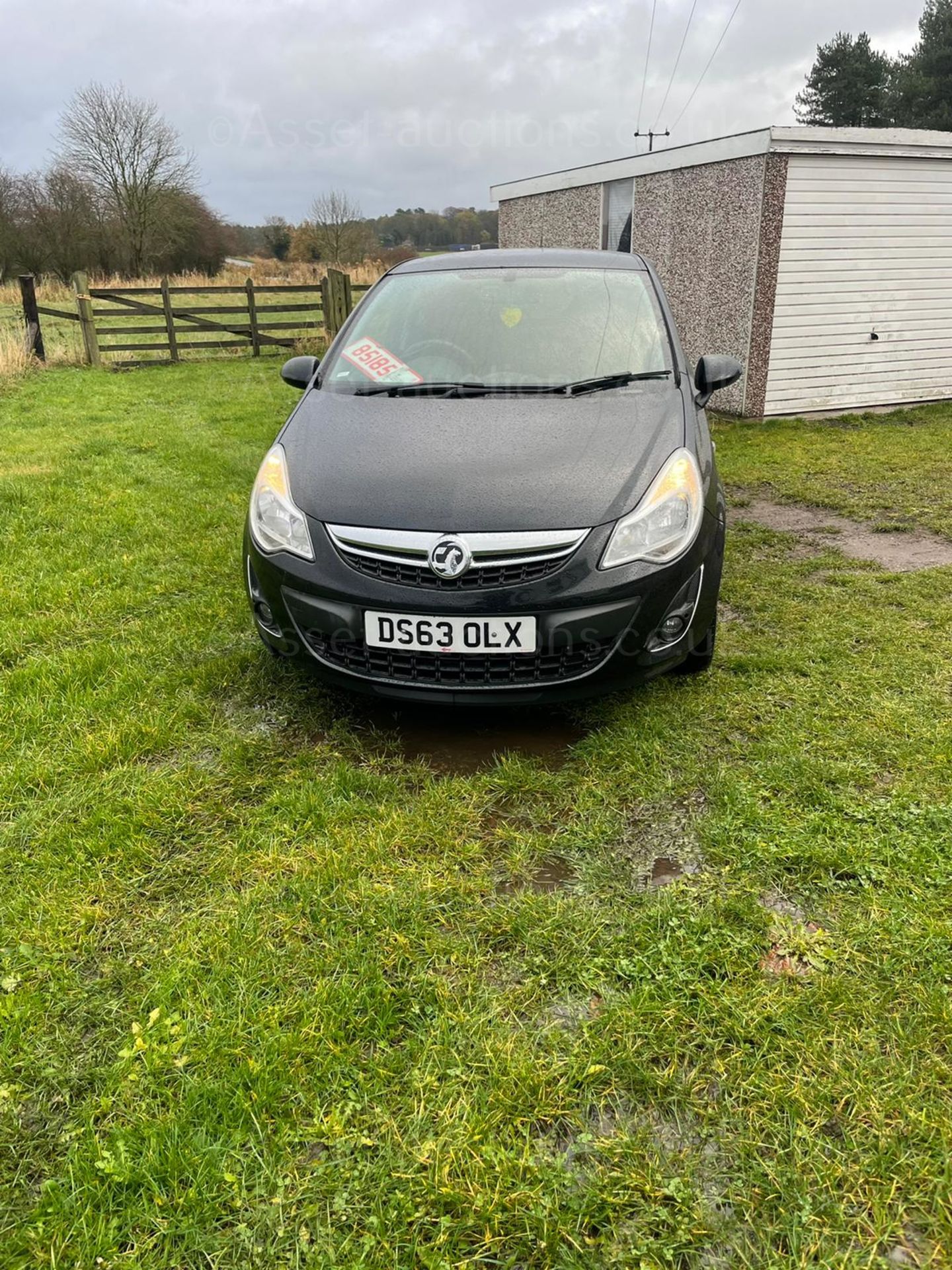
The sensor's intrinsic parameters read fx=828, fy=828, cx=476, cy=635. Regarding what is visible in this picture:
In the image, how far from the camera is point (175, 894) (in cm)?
214

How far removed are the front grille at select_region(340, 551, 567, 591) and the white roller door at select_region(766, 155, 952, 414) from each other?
765 cm

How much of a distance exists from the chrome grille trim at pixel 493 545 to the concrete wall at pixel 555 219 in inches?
404

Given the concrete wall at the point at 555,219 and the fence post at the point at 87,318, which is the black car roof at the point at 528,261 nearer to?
the concrete wall at the point at 555,219

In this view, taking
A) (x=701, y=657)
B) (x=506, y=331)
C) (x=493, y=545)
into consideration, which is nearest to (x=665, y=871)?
(x=493, y=545)

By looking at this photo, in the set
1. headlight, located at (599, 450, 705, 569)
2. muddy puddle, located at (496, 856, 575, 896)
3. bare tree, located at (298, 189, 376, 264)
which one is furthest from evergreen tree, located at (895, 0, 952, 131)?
muddy puddle, located at (496, 856, 575, 896)

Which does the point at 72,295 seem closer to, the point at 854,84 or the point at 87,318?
the point at 87,318

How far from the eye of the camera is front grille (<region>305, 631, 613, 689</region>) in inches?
99.5

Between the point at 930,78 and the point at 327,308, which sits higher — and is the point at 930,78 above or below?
above

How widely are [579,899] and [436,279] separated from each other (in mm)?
3022

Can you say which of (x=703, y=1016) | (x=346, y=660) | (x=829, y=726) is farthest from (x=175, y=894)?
(x=829, y=726)

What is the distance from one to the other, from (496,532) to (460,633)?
32 centimetres

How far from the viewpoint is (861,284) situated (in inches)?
367

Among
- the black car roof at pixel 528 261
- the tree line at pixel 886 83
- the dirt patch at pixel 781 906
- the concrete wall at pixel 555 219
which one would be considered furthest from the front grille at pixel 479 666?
the tree line at pixel 886 83

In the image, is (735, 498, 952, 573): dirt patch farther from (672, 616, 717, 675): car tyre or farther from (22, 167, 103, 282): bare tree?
(22, 167, 103, 282): bare tree
